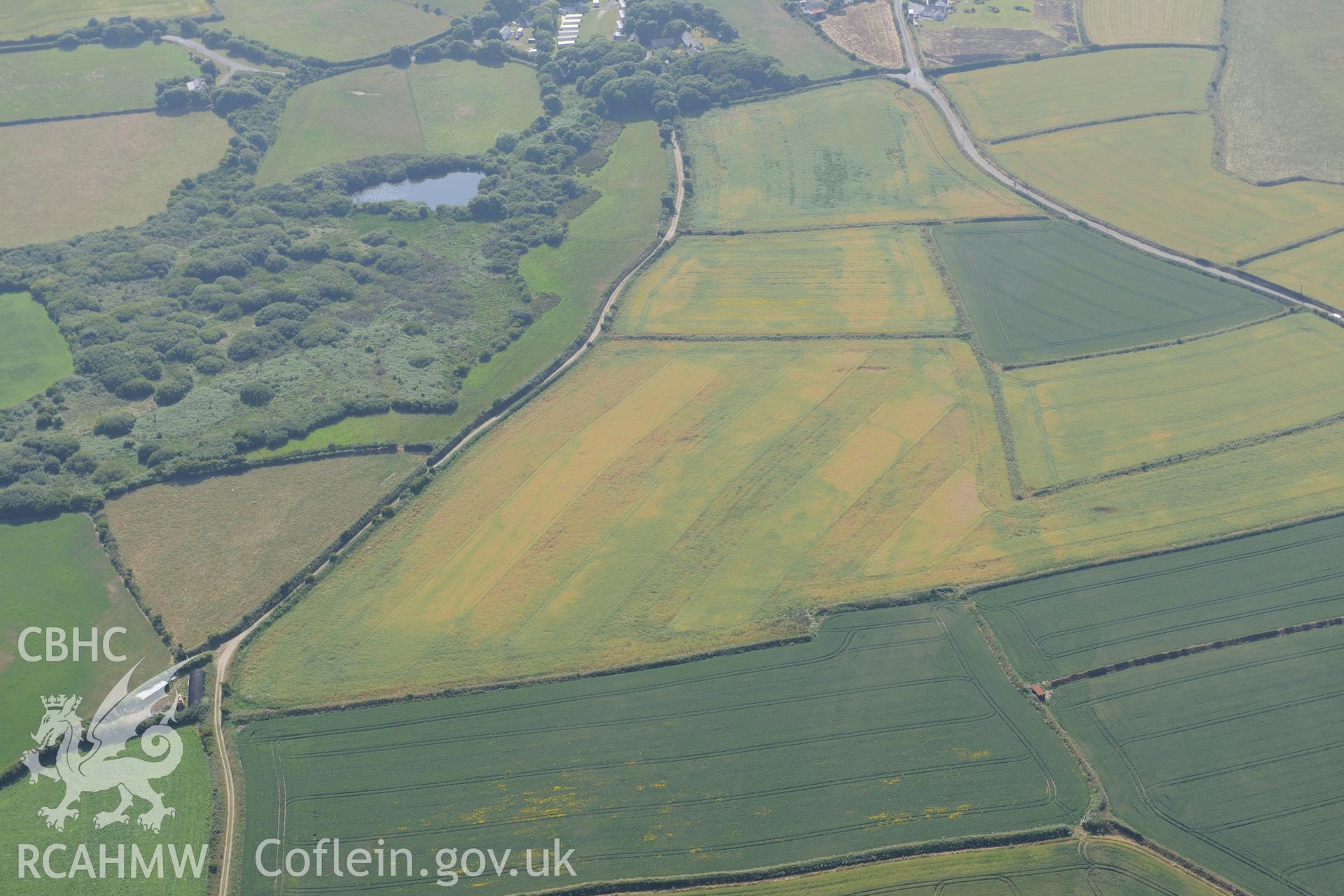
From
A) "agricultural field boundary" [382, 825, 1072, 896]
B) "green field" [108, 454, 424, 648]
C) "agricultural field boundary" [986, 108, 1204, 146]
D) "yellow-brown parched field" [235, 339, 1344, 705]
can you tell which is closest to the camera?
"agricultural field boundary" [382, 825, 1072, 896]

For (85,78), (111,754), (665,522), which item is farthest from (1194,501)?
(85,78)

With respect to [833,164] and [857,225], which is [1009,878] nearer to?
[857,225]

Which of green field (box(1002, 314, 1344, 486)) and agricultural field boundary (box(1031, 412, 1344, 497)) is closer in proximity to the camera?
agricultural field boundary (box(1031, 412, 1344, 497))

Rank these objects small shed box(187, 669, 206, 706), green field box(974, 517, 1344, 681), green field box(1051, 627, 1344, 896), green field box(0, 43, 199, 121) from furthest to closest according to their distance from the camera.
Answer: green field box(0, 43, 199, 121) → green field box(974, 517, 1344, 681) → small shed box(187, 669, 206, 706) → green field box(1051, 627, 1344, 896)

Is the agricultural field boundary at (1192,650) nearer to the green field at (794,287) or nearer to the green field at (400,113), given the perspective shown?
the green field at (794,287)

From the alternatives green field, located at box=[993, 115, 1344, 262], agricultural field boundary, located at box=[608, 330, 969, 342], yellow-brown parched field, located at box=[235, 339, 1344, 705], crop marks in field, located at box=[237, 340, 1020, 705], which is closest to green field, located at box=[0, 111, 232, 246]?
agricultural field boundary, located at box=[608, 330, 969, 342]

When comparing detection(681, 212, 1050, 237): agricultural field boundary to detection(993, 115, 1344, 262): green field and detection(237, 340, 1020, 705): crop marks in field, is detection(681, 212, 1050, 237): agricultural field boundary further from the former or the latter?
detection(237, 340, 1020, 705): crop marks in field
